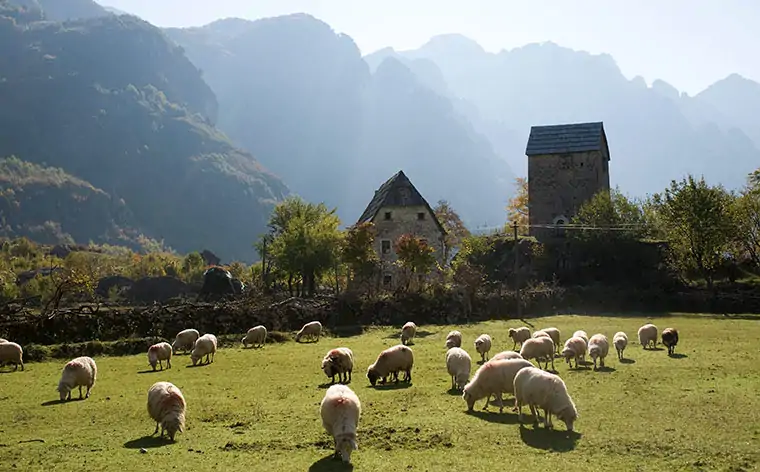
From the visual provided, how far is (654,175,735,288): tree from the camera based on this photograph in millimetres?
45312

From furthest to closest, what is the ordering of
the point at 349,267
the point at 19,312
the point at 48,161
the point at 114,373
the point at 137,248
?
the point at 48,161 < the point at 137,248 < the point at 349,267 < the point at 19,312 < the point at 114,373

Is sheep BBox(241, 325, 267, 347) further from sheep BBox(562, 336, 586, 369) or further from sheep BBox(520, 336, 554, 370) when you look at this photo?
sheep BBox(562, 336, 586, 369)

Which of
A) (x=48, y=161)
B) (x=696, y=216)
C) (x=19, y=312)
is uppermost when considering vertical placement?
(x=48, y=161)

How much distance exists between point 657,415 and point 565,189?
165 ft

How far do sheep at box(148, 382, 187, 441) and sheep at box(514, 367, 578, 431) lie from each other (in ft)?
19.9

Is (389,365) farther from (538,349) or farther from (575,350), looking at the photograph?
(575,350)

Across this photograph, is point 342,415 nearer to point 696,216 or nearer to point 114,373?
point 114,373

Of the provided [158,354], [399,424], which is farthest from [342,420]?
[158,354]

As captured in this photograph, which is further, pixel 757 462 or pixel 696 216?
pixel 696 216

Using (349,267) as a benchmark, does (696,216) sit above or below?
above

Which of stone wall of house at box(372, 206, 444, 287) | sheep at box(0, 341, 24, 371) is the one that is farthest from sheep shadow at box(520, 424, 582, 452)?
stone wall of house at box(372, 206, 444, 287)

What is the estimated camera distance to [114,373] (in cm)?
2175

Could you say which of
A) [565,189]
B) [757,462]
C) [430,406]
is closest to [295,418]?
[430,406]

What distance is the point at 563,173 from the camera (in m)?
61.4
